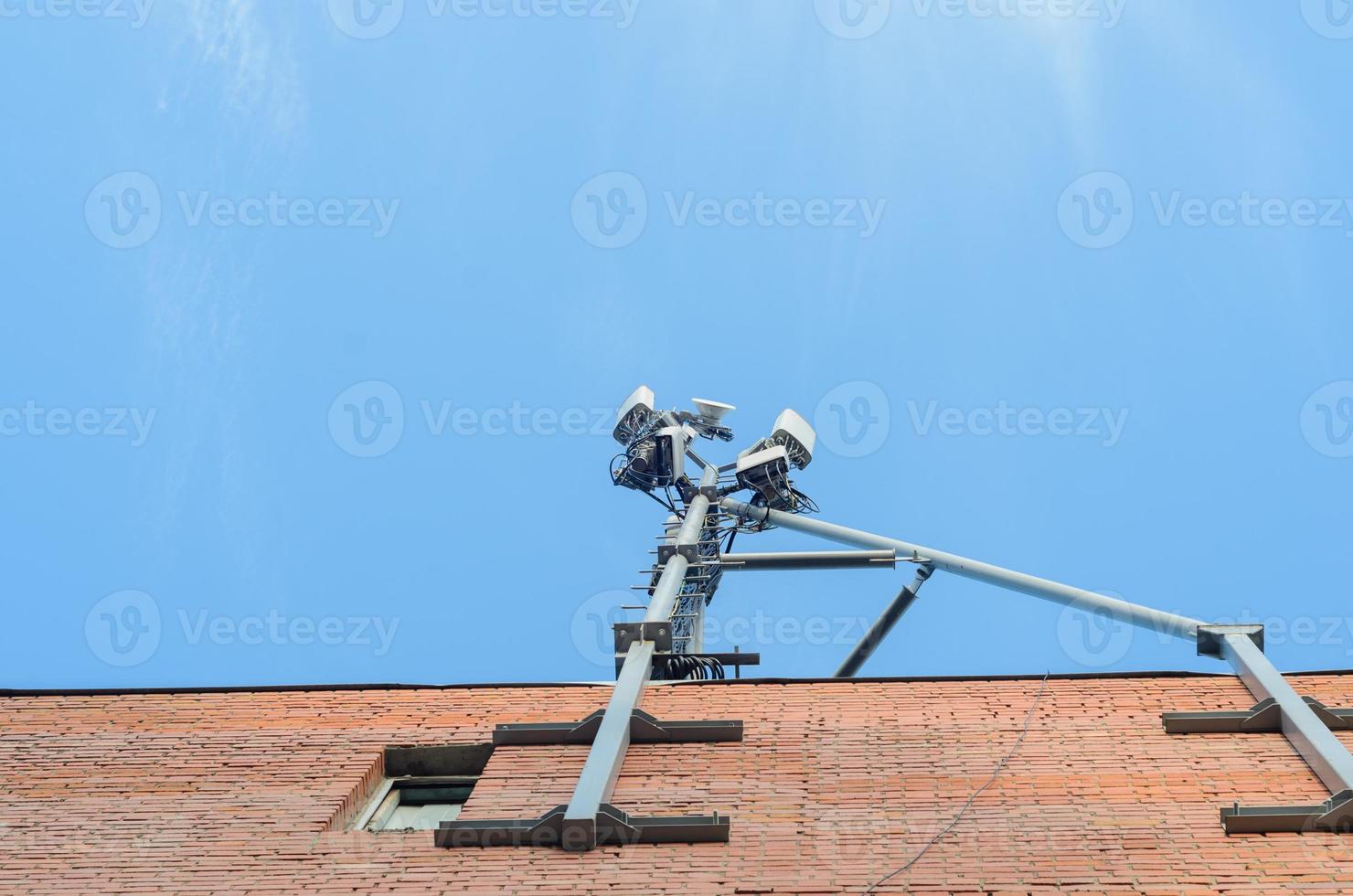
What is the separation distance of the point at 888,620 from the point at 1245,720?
828 cm

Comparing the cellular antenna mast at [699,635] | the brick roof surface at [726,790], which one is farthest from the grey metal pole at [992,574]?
the brick roof surface at [726,790]

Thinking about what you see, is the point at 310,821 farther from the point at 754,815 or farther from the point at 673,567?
the point at 673,567

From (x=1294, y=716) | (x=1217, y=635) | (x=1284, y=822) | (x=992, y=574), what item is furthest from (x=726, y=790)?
(x=992, y=574)

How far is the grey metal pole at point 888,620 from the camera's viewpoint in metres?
19.6

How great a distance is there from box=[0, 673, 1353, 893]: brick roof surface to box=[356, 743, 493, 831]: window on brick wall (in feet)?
0.69

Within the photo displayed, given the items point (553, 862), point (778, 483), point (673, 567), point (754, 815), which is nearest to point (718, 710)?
point (754, 815)

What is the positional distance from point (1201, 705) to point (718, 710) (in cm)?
411

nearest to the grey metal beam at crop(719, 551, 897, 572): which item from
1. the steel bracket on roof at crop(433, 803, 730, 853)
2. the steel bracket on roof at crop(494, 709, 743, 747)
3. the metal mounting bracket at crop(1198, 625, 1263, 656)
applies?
the metal mounting bracket at crop(1198, 625, 1263, 656)

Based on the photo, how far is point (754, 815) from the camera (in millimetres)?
10414

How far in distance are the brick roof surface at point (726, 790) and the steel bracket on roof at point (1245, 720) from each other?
137 millimetres

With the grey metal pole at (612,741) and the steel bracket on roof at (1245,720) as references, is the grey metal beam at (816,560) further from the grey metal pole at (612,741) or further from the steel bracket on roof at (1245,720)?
the steel bracket on roof at (1245,720)

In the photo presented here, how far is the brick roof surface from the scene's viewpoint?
31.4ft

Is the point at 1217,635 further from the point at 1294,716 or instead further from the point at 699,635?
the point at 699,635

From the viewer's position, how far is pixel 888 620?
19.8 meters
